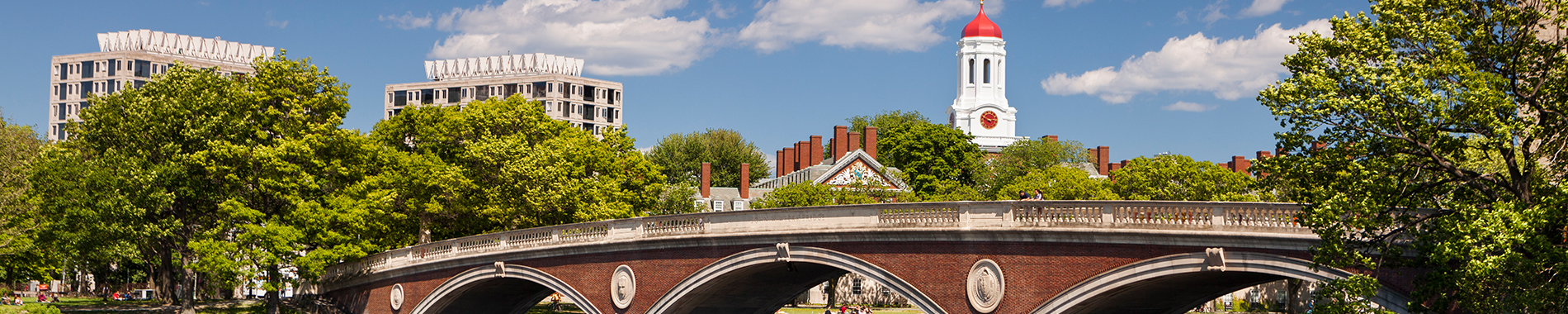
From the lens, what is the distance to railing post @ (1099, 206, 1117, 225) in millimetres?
25203

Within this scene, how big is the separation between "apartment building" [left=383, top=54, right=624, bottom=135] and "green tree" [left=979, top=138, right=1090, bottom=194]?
52.5m

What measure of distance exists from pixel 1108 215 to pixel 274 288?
31.0 metres

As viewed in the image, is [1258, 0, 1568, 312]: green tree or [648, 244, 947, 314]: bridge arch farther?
[648, 244, 947, 314]: bridge arch

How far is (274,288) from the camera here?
44.0m

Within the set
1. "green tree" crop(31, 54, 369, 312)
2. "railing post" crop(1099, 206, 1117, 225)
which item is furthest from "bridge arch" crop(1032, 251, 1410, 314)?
"green tree" crop(31, 54, 369, 312)

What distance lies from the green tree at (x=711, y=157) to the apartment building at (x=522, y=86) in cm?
1944

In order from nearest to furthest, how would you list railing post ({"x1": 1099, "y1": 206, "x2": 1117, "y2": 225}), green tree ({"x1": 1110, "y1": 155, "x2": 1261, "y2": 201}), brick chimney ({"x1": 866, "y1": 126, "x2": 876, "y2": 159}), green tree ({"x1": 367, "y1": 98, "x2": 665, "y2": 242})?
railing post ({"x1": 1099, "y1": 206, "x2": 1117, "y2": 225}) < green tree ({"x1": 367, "y1": 98, "x2": 665, "y2": 242}) < green tree ({"x1": 1110, "y1": 155, "x2": 1261, "y2": 201}) < brick chimney ({"x1": 866, "y1": 126, "x2": 876, "y2": 159})

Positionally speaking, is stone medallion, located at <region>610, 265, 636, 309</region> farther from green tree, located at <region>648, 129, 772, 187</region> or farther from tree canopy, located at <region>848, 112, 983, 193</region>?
green tree, located at <region>648, 129, 772, 187</region>

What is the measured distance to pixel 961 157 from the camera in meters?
83.1

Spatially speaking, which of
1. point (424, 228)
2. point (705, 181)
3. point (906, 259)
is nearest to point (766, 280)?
point (906, 259)

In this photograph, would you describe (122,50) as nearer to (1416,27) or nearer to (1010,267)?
(1010,267)

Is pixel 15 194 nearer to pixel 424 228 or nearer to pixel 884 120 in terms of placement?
pixel 424 228

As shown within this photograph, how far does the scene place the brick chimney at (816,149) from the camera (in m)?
90.5

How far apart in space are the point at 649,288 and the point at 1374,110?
21.7 metres
